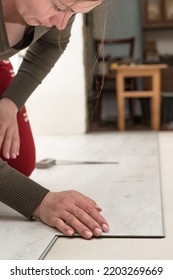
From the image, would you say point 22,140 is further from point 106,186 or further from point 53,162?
point 53,162

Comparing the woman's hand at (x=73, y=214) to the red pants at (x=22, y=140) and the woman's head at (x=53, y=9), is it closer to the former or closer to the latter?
the woman's head at (x=53, y=9)

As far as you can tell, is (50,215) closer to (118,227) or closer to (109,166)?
(118,227)

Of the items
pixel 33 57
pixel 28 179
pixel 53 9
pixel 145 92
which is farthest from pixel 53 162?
pixel 145 92

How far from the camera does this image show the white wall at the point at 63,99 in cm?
324

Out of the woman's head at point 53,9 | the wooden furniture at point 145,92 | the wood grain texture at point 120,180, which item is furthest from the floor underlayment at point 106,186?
the wooden furniture at point 145,92

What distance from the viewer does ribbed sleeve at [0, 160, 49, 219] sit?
0.97 meters

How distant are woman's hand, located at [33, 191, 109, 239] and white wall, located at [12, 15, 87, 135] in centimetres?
230

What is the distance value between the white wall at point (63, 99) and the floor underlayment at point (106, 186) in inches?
17.4

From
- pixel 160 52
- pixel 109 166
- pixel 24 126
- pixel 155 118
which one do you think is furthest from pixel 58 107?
pixel 160 52

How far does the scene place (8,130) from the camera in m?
1.21

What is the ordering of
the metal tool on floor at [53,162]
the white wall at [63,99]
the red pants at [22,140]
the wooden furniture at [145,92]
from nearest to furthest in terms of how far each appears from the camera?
the red pants at [22,140], the metal tool on floor at [53,162], the white wall at [63,99], the wooden furniture at [145,92]

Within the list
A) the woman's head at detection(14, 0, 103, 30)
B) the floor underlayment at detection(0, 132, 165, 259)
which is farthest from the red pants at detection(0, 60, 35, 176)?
the woman's head at detection(14, 0, 103, 30)

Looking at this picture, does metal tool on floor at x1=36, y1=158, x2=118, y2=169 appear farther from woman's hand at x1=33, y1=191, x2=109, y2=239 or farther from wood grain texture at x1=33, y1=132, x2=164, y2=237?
woman's hand at x1=33, y1=191, x2=109, y2=239
